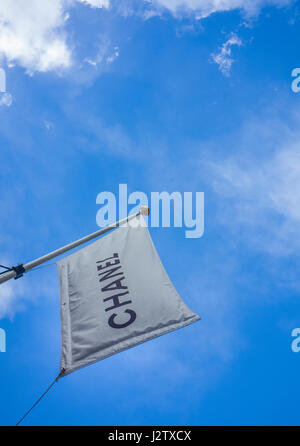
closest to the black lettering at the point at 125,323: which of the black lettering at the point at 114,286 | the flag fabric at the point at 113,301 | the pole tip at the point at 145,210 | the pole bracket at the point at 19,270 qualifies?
the flag fabric at the point at 113,301

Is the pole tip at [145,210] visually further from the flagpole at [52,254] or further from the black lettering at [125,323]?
the black lettering at [125,323]

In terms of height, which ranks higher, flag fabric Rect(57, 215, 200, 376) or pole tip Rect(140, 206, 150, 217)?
pole tip Rect(140, 206, 150, 217)

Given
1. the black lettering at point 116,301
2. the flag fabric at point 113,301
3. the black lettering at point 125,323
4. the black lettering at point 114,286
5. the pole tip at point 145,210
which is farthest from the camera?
the pole tip at point 145,210

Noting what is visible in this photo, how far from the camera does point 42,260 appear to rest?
7.17 metres

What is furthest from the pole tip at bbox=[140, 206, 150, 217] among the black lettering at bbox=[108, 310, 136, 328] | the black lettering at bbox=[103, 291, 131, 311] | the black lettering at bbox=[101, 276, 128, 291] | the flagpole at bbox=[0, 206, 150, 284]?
the black lettering at bbox=[108, 310, 136, 328]

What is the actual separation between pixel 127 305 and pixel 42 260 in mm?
2570

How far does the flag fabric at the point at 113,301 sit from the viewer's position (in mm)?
5528

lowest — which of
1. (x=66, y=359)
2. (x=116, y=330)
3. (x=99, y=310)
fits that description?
(x=66, y=359)

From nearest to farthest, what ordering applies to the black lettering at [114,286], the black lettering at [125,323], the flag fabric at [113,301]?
the flag fabric at [113,301], the black lettering at [125,323], the black lettering at [114,286]

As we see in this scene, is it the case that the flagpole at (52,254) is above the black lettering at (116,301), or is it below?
above

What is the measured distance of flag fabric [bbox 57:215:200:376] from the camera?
553 cm

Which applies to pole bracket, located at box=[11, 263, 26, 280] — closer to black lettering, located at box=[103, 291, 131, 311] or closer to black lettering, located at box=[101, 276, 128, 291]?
black lettering, located at box=[101, 276, 128, 291]
